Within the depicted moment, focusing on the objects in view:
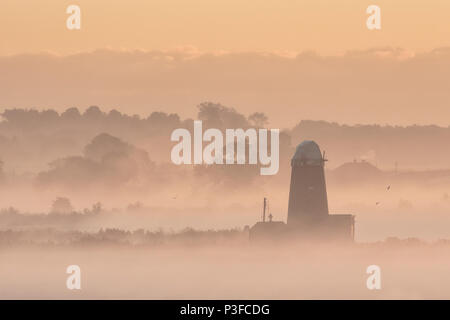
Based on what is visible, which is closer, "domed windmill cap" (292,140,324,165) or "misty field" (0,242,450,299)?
"misty field" (0,242,450,299)

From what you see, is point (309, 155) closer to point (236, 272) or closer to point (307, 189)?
point (307, 189)

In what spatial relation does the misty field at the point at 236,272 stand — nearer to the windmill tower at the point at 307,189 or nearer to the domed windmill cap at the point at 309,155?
the windmill tower at the point at 307,189

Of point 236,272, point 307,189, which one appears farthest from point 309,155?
point 236,272

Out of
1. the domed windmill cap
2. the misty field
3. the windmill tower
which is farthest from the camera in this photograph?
the domed windmill cap

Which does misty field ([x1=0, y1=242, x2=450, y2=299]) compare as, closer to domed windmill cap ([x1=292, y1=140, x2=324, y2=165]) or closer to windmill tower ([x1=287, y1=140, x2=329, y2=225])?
windmill tower ([x1=287, y1=140, x2=329, y2=225])

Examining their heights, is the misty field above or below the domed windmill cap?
below

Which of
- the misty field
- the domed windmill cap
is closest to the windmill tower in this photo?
the domed windmill cap

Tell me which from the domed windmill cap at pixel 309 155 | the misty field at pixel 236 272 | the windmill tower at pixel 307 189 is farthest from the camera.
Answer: the domed windmill cap at pixel 309 155

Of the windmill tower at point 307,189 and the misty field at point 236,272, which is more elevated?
the windmill tower at point 307,189

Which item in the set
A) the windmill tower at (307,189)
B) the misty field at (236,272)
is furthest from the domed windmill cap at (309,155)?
the misty field at (236,272)

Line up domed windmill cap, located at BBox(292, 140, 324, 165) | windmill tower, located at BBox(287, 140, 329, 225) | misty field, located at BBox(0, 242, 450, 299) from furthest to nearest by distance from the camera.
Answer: domed windmill cap, located at BBox(292, 140, 324, 165), windmill tower, located at BBox(287, 140, 329, 225), misty field, located at BBox(0, 242, 450, 299)

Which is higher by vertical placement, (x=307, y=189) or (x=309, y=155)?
(x=309, y=155)
